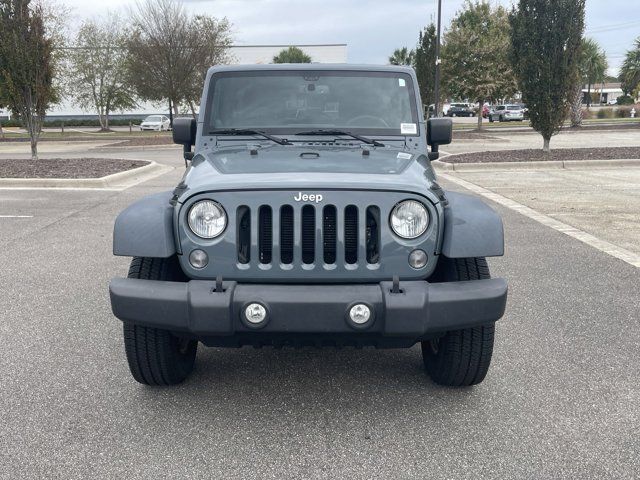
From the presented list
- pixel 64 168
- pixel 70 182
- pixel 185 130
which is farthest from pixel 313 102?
pixel 64 168

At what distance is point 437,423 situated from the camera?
3.21 meters

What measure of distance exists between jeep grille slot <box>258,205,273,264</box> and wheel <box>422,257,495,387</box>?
0.91 meters

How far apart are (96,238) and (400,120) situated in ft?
15.7

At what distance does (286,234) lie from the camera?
3.04 m

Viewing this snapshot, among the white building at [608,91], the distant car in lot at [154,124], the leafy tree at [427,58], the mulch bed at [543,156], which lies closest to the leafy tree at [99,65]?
the distant car in lot at [154,124]

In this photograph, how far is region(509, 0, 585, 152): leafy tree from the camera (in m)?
16.3

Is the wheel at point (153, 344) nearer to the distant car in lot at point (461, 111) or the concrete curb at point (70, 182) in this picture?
the concrete curb at point (70, 182)

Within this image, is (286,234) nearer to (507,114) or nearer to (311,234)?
(311,234)

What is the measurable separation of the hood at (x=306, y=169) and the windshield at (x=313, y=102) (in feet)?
0.90

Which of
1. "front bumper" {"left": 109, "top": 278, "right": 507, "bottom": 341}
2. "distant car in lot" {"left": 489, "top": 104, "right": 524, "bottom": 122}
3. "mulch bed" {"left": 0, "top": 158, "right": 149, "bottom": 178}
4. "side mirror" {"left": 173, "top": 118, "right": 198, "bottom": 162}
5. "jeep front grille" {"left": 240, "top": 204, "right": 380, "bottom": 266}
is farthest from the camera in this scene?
"distant car in lot" {"left": 489, "top": 104, "right": 524, "bottom": 122}

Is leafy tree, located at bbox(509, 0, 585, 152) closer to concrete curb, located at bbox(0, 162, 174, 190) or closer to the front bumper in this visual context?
concrete curb, located at bbox(0, 162, 174, 190)

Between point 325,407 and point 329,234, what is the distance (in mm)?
971

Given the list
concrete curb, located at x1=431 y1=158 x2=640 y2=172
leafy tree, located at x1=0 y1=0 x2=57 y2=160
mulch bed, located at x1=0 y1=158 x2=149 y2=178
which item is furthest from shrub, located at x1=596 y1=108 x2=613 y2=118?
leafy tree, located at x1=0 y1=0 x2=57 y2=160

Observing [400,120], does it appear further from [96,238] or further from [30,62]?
[30,62]
